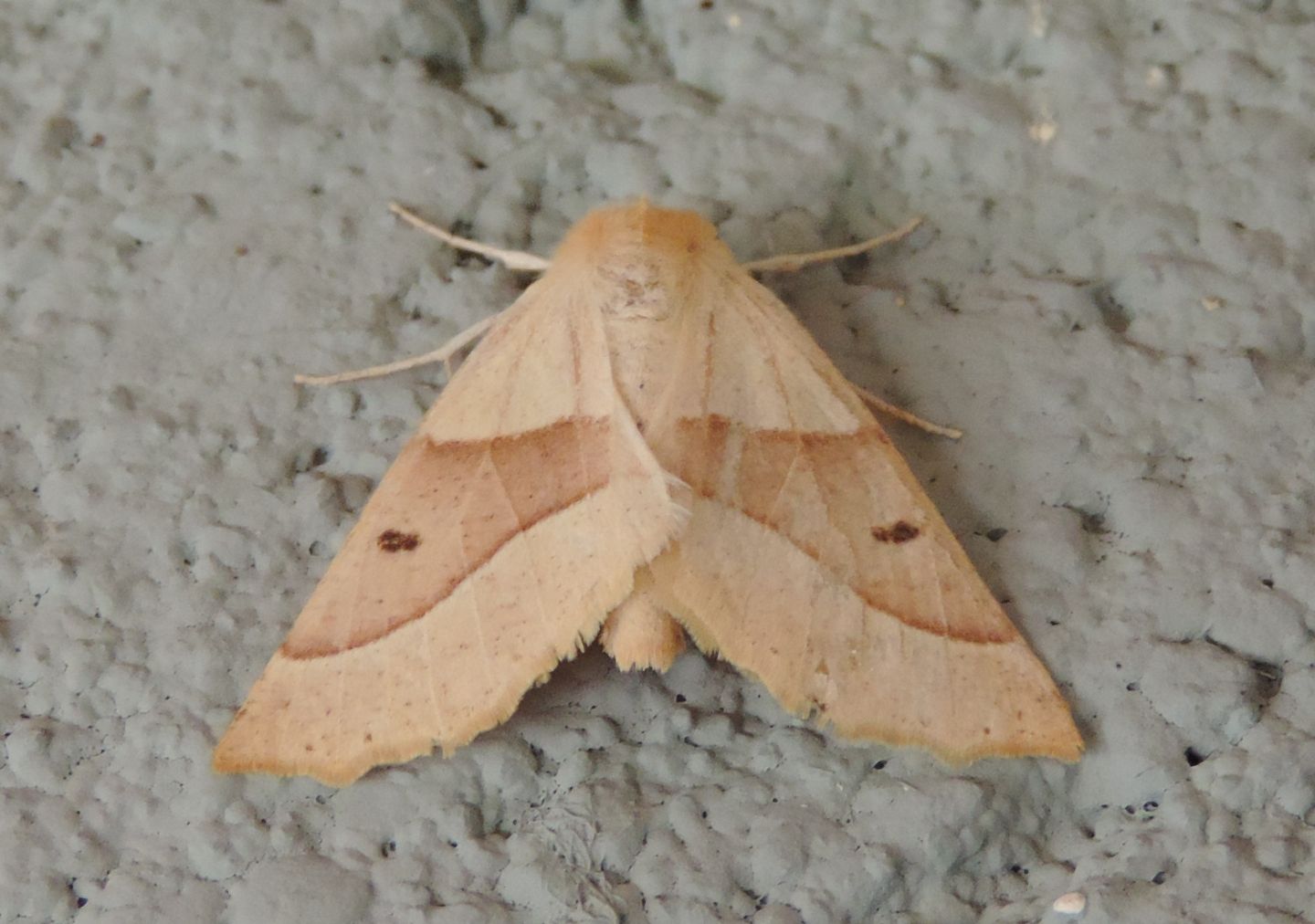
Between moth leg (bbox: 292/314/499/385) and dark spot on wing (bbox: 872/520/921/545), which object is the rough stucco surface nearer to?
moth leg (bbox: 292/314/499/385)

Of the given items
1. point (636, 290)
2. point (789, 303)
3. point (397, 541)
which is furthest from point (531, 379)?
point (789, 303)

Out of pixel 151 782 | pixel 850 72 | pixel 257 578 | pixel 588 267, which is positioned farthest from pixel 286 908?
pixel 850 72

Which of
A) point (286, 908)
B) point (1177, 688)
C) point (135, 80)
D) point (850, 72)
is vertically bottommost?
point (286, 908)

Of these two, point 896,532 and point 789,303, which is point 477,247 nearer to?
point 789,303

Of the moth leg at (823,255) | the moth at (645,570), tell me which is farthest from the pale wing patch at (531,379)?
the moth leg at (823,255)

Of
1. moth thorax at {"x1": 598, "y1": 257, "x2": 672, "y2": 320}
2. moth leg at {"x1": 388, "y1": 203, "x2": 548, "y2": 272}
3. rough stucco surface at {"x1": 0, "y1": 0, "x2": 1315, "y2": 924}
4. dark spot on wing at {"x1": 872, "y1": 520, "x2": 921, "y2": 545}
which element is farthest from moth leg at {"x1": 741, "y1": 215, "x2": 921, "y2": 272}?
dark spot on wing at {"x1": 872, "y1": 520, "x2": 921, "y2": 545}

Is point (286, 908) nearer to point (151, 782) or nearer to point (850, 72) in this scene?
point (151, 782)
